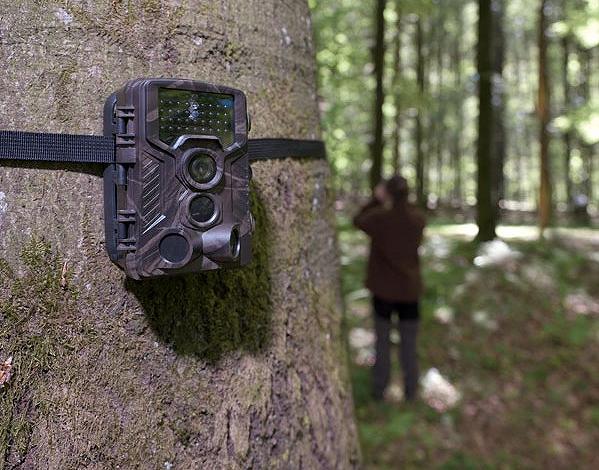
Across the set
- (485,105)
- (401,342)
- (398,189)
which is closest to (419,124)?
(485,105)

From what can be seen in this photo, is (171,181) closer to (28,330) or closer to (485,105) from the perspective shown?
(28,330)

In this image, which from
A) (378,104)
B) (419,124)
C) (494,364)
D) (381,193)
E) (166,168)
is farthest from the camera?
(419,124)

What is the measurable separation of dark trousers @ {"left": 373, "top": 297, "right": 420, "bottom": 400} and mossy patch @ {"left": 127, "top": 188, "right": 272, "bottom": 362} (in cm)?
445

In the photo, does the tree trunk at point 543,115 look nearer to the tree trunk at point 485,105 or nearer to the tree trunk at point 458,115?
the tree trunk at point 485,105

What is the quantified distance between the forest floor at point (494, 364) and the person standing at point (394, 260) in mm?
835

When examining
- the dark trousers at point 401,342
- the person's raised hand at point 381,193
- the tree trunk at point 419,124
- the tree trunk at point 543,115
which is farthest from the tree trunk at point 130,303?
the tree trunk at point 419,124

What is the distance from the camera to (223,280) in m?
1.28

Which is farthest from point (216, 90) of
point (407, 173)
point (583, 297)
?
point (407, 173)

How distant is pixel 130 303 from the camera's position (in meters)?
1.15

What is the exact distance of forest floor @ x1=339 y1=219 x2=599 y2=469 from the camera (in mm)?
5547

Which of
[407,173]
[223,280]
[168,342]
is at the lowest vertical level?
[168,342]

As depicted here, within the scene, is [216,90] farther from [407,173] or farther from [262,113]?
[407,173]

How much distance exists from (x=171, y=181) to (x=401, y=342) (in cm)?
513

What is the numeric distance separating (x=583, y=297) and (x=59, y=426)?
1029 cm
